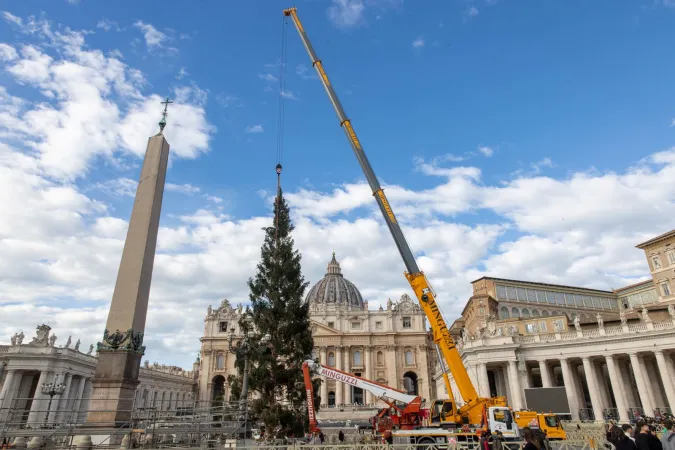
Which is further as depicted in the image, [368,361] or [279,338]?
[368,361]

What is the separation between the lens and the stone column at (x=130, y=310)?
13992mm

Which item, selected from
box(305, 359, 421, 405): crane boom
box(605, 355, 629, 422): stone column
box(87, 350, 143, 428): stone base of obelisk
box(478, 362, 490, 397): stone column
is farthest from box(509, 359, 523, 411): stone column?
box(87, 350, 143, 428): stone base of obelisk

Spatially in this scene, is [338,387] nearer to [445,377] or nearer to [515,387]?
[515,387]

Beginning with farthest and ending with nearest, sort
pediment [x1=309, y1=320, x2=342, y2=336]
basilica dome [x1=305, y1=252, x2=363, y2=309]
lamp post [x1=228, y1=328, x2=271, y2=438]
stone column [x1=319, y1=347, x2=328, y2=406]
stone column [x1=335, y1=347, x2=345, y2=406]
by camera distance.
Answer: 1. basilica dome [x1=305, y1=252, x2=363, y2=309]
2. pediment [x1=309, y1=320, x2=342, y2=336]
3. stone column [x1=319, y1=347, x2=328, y2=406]
4. stone column [x1=335, y1=347, x2=345, y2=406]
5. lamp post [x1=228, y1=328, x2=271, y2=438]

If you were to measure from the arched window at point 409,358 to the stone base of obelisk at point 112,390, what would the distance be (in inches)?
3143

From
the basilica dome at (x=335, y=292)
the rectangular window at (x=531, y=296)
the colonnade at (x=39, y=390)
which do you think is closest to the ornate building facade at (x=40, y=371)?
the colonnade at (x=39, y=390)

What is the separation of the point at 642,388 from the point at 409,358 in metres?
54.9

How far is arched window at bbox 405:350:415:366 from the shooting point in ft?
289

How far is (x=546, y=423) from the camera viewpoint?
23703mm

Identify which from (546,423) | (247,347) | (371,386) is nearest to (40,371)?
(247,347)

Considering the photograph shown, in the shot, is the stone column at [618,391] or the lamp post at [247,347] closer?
the lamp post at [247,347]

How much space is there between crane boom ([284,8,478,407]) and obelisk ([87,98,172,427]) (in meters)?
11.1

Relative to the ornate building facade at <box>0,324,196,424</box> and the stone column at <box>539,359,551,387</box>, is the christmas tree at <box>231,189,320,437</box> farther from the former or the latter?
the stone column at <box>539,359,551,387</box>

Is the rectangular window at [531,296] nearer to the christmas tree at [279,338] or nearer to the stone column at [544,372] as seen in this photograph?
the stone column at [544,372]
